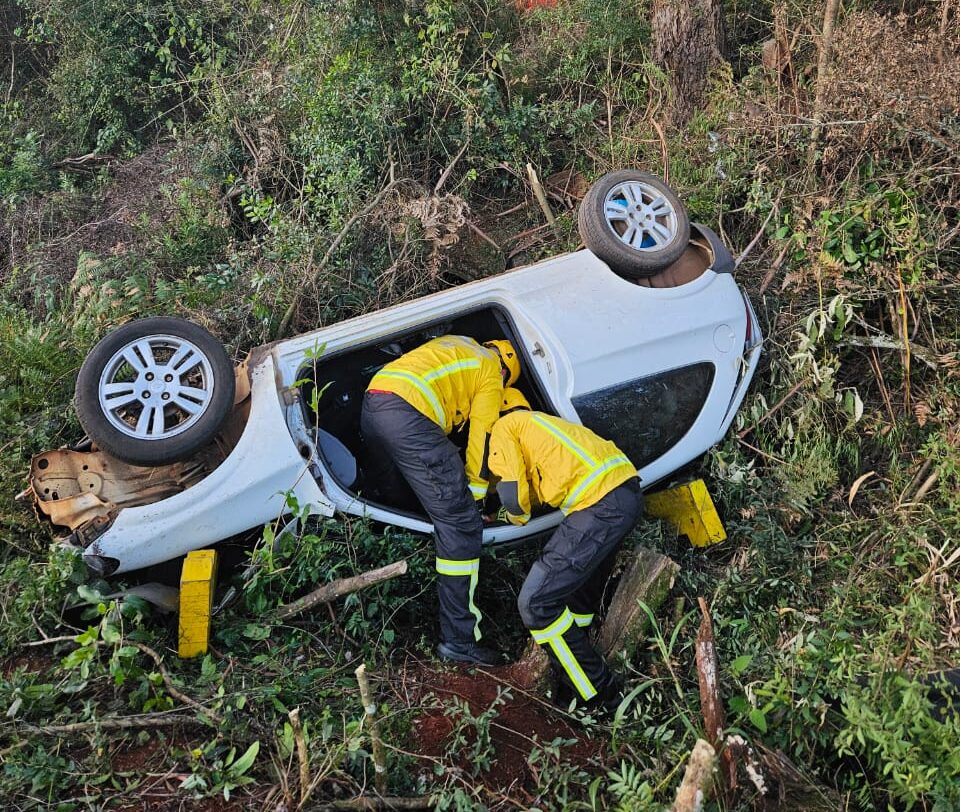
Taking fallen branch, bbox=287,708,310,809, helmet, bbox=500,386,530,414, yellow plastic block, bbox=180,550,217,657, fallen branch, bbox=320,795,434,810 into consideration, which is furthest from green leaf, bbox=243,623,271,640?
helmet, bbox=500,386,530,414

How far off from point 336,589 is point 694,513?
2.11 meters

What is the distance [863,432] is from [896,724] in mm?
2466

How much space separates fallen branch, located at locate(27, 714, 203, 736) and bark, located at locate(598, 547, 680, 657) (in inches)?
74.3

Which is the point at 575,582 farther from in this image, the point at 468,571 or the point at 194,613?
the point at 194,613

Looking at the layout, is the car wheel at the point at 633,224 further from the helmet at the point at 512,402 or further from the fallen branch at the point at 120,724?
the fallen branch at the point at 120,724

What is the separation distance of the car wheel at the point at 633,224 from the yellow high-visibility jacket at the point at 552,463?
3.69 feet

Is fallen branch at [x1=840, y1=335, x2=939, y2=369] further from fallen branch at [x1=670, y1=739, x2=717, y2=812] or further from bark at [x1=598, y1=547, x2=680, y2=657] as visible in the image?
fallen branch at [x1=670, y1=739, x2=717, y2=812]

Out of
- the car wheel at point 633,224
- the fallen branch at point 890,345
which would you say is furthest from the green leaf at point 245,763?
the fallen branch at point 890,345

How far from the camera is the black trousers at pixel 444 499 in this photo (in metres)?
4.02

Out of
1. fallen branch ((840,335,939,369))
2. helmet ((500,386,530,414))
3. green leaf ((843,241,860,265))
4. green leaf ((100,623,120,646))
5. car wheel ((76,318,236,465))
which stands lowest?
fallen branch ((840,335,939,369))

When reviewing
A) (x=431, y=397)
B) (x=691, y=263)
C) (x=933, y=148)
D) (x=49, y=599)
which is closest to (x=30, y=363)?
(x=49, y=599)

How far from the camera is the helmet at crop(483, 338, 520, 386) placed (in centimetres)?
447

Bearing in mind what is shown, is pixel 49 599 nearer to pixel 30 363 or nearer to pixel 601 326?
pixel 30 363

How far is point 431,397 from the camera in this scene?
4180 mm
